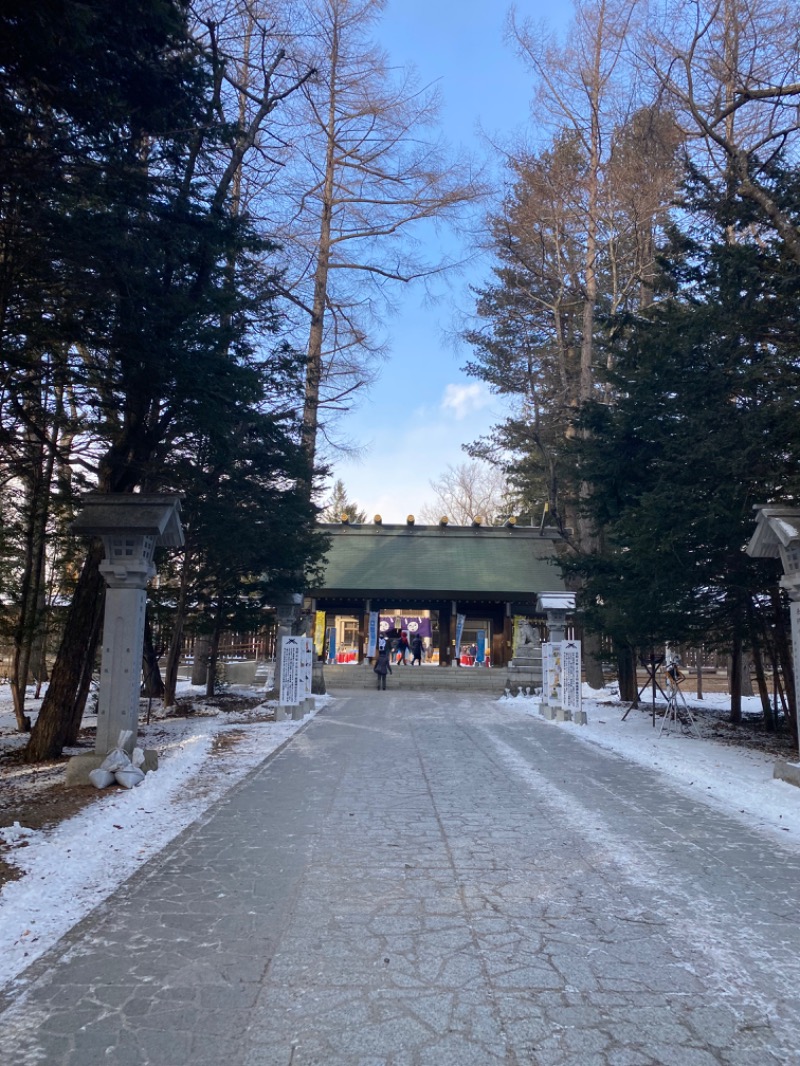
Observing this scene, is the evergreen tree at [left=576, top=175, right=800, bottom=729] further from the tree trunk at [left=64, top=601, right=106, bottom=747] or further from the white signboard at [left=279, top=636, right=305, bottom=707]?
the tree trunk at [left=64, top=601, right=106, bottom=747]

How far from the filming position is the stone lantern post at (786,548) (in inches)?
339

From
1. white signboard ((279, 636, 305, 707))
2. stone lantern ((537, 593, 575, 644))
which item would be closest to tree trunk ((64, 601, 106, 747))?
white signboard ((279, 636, 305, 707))

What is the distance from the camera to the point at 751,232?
1236 cm

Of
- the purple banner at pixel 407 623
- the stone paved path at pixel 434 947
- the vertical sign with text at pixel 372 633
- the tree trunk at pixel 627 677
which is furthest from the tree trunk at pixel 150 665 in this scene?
the purple banner at pixel 407 623

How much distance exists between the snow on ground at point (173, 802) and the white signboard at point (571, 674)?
639mm

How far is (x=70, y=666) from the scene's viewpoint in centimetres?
1008

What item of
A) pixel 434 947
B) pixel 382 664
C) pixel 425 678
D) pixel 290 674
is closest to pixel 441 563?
pixel 425 678

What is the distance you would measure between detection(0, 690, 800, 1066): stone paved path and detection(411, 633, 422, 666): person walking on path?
20958mm

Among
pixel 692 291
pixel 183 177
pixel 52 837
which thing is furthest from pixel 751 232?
pixel 52 837

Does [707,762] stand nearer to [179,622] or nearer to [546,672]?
[546,672]

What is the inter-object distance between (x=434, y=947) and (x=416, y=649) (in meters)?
24.7

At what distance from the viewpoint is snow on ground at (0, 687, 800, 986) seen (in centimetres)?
459

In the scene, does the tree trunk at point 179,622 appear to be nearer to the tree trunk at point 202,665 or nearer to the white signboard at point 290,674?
the white signboard at point 290,674

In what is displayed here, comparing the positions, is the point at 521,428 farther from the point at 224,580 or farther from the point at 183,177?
the point at 183,177
